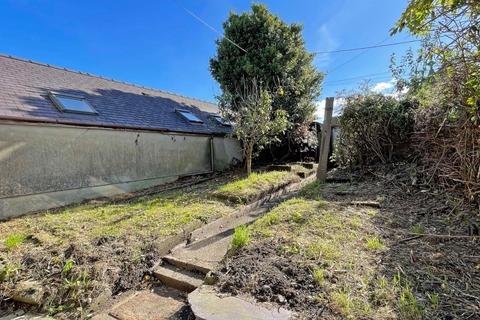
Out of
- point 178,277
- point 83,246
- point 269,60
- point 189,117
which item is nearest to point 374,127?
point 269,60

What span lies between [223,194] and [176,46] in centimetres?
838

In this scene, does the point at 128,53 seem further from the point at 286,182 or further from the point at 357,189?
the point at 357,189

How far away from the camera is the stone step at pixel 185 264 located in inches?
137

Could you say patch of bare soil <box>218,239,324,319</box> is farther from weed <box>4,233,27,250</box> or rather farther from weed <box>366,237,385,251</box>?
weed <box>4,233,27,250</box>

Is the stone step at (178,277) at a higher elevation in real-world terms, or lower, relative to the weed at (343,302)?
lower

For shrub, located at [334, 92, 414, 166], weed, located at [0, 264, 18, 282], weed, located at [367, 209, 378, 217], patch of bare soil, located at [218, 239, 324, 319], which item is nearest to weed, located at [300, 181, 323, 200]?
weed, located at [367, 209, 378, 217]

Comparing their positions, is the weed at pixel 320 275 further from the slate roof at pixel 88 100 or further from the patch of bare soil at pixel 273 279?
the slate roof at pixel 88 100

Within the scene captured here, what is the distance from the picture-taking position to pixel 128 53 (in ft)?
42.9

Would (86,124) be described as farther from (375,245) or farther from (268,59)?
(375,245)

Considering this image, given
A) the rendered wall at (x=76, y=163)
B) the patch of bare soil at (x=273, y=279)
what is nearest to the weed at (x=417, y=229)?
the patch of bare soil at (x=273, y=279)

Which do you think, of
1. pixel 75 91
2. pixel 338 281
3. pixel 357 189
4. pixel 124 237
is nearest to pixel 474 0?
pixel 338 281

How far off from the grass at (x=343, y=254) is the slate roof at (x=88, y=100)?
6.39 metres

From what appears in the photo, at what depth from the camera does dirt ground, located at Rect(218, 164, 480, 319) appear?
218 centimetres

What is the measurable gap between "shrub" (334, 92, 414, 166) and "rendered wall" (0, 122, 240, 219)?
20.5ft
